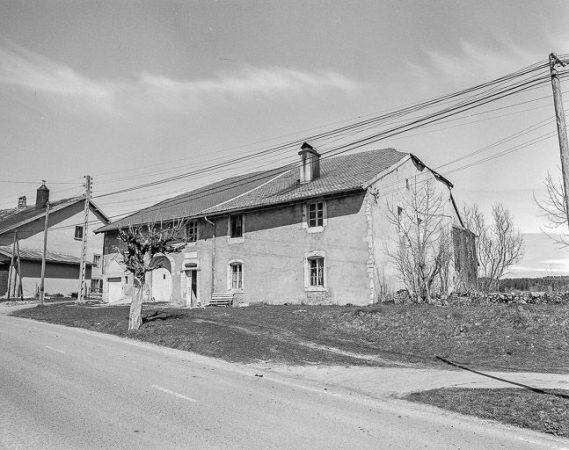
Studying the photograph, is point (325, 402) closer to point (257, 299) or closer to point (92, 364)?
point (92, 364)

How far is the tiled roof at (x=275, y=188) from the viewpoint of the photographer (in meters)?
22.8

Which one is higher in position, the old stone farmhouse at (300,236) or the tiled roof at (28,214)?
the tiled roof at (28,214)

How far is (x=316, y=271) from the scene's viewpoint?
22.4 m

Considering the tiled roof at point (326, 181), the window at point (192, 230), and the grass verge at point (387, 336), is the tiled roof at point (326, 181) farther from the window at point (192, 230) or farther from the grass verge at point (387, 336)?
the grass verge at point (387, 336)

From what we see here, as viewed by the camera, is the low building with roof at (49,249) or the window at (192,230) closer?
the window at (192,230)

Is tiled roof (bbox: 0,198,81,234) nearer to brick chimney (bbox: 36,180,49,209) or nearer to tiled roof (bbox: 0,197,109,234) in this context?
tiled roof (bbox: 0,197,109,234)

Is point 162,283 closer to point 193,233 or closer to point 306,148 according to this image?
point 193,233

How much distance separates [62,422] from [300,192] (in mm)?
18517

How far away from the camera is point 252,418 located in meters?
6.28

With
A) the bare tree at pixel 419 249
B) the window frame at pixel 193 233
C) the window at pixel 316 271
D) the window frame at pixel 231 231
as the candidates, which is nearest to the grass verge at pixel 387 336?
the bare tree at pixel 419 249

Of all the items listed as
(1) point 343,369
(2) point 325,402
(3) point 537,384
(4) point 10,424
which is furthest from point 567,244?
(4) point 10,424

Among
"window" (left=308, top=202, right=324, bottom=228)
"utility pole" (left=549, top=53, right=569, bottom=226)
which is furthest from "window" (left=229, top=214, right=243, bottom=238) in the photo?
"utility pole" (left=549, top=53, right=569, bottom=226)

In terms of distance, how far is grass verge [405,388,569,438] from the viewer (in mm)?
6367

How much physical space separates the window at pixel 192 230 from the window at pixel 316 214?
8.46 metres
